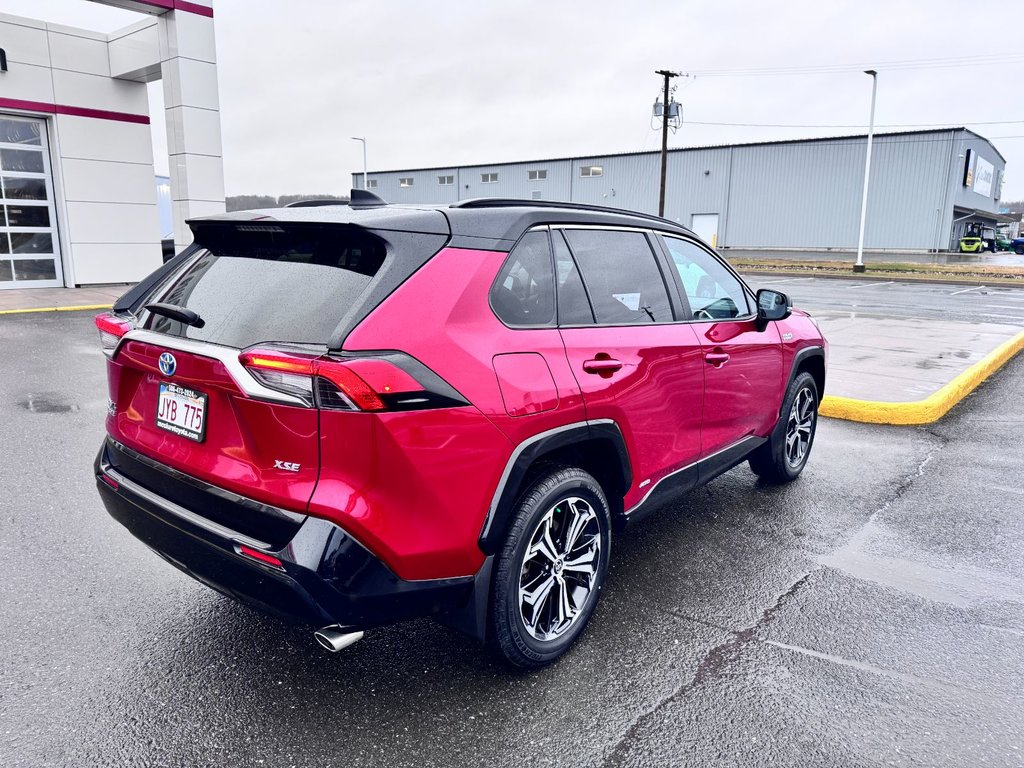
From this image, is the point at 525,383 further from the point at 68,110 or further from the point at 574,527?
the point at 68,110

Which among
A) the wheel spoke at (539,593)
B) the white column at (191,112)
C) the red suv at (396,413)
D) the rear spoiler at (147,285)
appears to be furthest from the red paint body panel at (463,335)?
the white column at (191,112)

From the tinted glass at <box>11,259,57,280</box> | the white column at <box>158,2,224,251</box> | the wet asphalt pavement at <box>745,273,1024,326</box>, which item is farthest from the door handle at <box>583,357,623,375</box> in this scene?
the tinted glass at <box>11,259,57,280</box>

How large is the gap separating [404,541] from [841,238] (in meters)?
46.5

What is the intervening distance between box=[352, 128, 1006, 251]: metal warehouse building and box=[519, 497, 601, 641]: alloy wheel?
36198mm

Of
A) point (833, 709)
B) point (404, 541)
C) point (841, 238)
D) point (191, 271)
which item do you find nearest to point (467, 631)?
point (404, 541)

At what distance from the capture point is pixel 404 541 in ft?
7.52

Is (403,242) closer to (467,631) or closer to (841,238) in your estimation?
(467,631)

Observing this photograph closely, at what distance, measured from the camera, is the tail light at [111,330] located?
291cm

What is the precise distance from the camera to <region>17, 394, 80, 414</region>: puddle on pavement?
646 cm

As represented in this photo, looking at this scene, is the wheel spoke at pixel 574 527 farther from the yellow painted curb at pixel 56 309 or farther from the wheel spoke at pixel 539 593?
the yellow painted curb at pixel 56 309

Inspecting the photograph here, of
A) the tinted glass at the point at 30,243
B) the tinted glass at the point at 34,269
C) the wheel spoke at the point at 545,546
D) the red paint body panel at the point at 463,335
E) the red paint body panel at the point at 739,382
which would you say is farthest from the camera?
the tinted glass at the point at 34,269

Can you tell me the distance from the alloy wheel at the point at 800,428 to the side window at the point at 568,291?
7.92ft

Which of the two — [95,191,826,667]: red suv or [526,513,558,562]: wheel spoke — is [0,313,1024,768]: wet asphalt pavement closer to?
[95,191,826,667]: red suv

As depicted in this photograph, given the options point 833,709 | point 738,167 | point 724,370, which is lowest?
point 833,709
